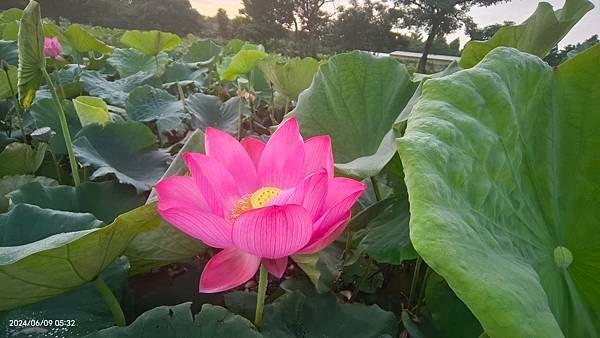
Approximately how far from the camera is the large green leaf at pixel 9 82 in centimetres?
90

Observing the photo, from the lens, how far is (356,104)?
0.63 metres

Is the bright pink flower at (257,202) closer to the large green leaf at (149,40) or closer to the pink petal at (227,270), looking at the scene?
the pink petal at (227,270)

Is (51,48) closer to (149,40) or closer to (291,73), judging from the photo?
(149,40)

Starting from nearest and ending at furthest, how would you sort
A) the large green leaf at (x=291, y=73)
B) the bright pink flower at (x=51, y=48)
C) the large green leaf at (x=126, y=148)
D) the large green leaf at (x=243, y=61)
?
1. the large green leaf at (x=126, y=148)
2. the large green leaf at (x=291, y=73)
3. the large green leaf at (x=243, y=61)
4. the bright pink flower at (x=51, y=48)

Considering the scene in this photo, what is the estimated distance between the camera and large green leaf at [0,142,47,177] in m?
0.78

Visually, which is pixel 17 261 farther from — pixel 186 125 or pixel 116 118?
pixel 186 125

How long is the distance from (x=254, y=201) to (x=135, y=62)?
1354mm

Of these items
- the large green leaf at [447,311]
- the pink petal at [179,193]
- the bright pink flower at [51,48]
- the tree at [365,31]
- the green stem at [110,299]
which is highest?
the bright pink flower at [51,48]

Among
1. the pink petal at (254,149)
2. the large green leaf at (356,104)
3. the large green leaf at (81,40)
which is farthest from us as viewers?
the large green leaf at (81,40)

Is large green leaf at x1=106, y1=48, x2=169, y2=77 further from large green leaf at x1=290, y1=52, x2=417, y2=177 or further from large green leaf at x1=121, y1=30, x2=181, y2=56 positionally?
large green leaf at x1=290, y1=52, x2=417, y2=177

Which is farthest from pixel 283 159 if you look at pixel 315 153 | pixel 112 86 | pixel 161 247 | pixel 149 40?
pixel 149 40

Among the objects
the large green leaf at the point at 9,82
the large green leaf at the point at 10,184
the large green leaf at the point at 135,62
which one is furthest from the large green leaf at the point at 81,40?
the large green leaf at the point at 10,184

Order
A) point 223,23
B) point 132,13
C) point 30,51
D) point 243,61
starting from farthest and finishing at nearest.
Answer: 1. point 223,23
2. point 132,13
3. point 243,61
4. point 30,51

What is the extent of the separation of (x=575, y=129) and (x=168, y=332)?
1.31 feet
